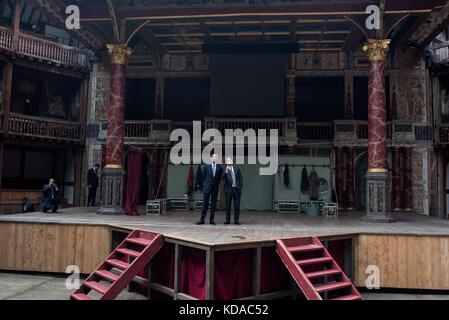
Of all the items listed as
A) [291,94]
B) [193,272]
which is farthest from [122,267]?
[291,94]

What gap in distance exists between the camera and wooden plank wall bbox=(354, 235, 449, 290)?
8.91 metres

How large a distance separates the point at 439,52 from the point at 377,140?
27.2 ft

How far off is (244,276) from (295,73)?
1322 centimetres

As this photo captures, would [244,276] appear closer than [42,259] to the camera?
Yes

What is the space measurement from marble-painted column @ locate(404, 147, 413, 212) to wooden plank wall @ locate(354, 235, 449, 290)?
29.2 feet

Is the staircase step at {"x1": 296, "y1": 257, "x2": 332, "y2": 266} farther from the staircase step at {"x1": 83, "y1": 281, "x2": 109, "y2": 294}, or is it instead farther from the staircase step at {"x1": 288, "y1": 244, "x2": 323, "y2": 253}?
the staircase step at {"x1": 83, "y1": 281, "x2": 109, "y2": 294}

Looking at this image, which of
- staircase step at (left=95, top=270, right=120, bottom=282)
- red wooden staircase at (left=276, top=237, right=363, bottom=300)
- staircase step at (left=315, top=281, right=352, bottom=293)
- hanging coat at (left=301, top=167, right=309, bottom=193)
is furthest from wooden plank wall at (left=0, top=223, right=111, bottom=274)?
hanging coat at (left=301, top=167, right=309, bottom=193)

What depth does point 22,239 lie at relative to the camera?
10.1m

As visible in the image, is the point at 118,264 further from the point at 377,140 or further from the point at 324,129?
the point at 324,129

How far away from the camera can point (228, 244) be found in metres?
7.01

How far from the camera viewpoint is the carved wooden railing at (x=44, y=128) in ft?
60.4
